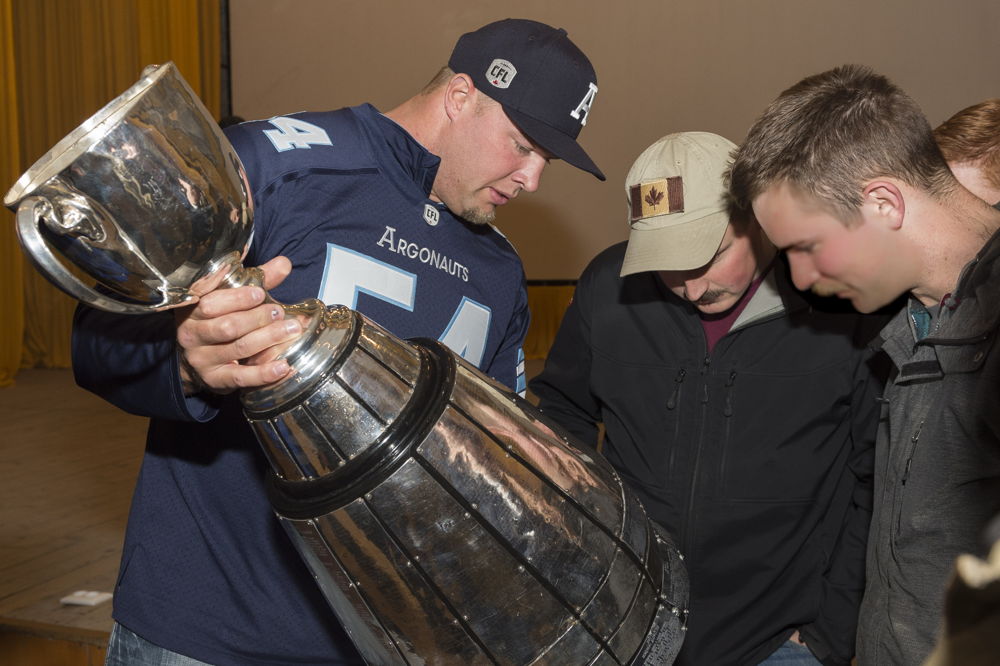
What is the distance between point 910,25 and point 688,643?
5.91 m

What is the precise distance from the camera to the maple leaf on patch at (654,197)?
1495 millimetres

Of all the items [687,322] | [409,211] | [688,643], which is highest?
[409,211]

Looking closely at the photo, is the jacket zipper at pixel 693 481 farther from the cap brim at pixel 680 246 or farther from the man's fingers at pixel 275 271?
the man's fingers at pixel 275 271

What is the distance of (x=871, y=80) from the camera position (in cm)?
121

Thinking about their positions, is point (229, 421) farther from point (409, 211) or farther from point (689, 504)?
point (689, 504)

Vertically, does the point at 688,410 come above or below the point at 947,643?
below

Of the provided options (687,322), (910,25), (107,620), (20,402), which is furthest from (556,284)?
(687,322)

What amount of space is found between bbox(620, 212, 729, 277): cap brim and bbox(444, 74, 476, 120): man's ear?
0.38m

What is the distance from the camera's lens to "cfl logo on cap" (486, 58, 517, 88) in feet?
4.49

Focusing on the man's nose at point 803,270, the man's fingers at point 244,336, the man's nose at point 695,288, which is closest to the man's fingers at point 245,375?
the man's fingers at point 244,336

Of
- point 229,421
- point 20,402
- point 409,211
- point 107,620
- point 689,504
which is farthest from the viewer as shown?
point 20,402

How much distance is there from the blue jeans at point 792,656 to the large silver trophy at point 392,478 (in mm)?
830

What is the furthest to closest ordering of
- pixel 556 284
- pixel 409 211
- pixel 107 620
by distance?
pixel 556 284 → pixel 107 620 → pixel 409 211

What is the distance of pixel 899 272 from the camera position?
115 centimetres
